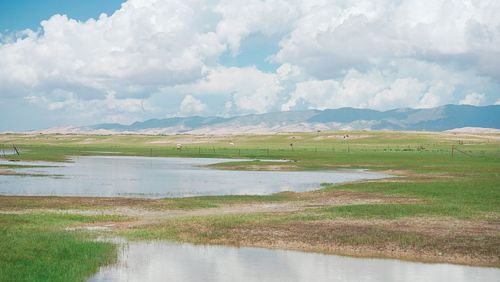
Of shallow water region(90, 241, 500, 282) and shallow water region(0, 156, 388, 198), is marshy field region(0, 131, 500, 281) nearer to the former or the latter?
shallow water region(0, 156, 388, 198)

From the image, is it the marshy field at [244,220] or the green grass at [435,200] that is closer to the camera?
the marshy field at [244,220]

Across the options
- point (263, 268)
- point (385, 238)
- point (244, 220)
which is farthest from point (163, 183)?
point (263, 268)

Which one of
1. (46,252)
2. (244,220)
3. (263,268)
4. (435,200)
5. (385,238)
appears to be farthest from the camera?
(435,200)

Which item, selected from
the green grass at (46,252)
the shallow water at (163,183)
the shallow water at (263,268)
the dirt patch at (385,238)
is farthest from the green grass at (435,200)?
the green grass at (46,252)

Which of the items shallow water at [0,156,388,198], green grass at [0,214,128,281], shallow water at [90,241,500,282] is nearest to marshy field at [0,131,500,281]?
green grass at [0,214,128,281]

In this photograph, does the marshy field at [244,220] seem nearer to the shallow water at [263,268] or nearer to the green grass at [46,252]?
the green grass at [46,252]

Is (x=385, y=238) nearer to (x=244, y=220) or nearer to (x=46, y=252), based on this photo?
(x=244, y=220)

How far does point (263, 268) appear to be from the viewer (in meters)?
23.1

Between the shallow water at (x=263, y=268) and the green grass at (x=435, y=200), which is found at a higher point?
the green grass at (x=435, y=200)

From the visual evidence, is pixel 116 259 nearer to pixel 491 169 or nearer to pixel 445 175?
pixel 445 175

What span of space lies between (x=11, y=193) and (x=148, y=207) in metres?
15.6

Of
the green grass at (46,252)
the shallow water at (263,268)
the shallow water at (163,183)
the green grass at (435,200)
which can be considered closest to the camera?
the green grass at (46,252)

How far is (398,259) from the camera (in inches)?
965

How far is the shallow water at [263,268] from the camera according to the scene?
21656mm
